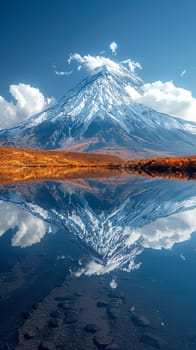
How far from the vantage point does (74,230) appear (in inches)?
1302

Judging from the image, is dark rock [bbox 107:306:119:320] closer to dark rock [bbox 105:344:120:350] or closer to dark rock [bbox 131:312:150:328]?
dark rock [bbox 131:312:150:328]

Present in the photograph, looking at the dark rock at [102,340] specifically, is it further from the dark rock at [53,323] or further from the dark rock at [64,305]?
the dark rock at [64,305]

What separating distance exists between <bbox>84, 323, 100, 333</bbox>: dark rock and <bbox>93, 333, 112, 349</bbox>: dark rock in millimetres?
377

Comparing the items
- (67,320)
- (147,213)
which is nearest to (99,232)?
(147,213)

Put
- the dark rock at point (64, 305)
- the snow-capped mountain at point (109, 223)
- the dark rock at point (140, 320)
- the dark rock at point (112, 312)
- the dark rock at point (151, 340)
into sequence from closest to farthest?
the dark rock at point (151, 340) < the dark rock at point (140, 320) < the dark rock at point (112, 312) < the dark rock at point (64, 305) < the snow-capped mountain at point (109, 223)

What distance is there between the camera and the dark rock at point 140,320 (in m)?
14.0

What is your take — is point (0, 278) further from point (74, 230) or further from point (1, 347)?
point (74, 230)

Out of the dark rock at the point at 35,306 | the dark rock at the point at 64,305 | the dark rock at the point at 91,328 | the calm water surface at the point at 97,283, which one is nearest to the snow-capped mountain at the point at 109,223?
the calm water surface at the point at 97,283

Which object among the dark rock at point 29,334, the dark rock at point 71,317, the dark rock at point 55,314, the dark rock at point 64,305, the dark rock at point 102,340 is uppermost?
the dark rock at point 29,334

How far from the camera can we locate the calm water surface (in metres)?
13.1

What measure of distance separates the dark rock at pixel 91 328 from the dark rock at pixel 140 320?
1572 mm

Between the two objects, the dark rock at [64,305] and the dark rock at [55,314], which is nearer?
the dark rock at [55,314]

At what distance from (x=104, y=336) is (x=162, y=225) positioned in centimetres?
2342

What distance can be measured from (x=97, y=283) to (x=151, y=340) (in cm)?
588
